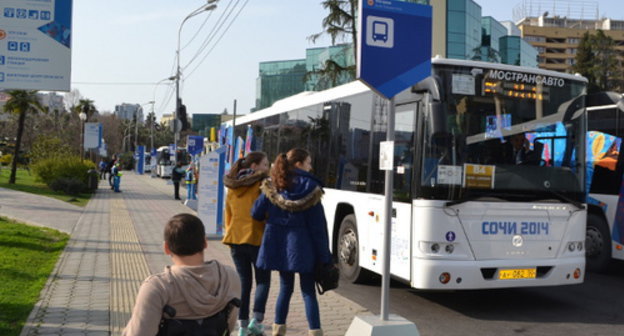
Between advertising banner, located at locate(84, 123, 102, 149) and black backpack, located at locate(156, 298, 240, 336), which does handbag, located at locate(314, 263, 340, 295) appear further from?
advertising banner, located at locate(84, 123, 102, 149)

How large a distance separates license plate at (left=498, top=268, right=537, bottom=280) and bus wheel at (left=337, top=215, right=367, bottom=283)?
2126 mm

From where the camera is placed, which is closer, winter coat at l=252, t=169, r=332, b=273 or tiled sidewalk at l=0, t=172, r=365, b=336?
winter coat at l=252, t=169, r=332, b=273

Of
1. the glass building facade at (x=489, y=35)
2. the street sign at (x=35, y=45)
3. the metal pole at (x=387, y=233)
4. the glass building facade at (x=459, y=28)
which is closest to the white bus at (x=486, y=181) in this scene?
the metal pole at (x=387, y=233)

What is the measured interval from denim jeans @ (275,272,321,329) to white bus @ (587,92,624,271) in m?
6.76

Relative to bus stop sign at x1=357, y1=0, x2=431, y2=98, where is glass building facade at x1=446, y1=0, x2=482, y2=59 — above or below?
above

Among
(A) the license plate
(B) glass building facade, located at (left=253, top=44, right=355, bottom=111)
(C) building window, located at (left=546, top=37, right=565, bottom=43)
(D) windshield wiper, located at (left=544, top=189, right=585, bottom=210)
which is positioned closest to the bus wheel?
(A) the license plate

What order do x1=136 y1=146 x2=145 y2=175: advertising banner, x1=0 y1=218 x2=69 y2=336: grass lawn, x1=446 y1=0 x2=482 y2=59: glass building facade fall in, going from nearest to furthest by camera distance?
1. x1=0 y1=218 x2=69 y2=336: grass lawn
2. x1=446 y1=0 x2=482 y2=59: glass building facade
3. x1=136 y1=146 x2=145 y2=175: advertising banner

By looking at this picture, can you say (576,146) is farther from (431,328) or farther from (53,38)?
(53,38)

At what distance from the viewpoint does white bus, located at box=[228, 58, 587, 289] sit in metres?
6.93

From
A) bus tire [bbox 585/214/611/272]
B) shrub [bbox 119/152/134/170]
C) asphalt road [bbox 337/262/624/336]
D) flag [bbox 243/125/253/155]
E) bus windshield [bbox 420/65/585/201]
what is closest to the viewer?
asphalt road [bbox 337/262/624/336]

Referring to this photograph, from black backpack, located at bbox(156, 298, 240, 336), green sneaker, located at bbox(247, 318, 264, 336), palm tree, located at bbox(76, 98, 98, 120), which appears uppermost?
palm tree, located at bbox(76, 98, 98, 120)

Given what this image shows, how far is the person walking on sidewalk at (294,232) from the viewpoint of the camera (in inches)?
207

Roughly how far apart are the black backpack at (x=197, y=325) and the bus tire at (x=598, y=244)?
9.11m

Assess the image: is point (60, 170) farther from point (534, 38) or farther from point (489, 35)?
point (534, 38)
